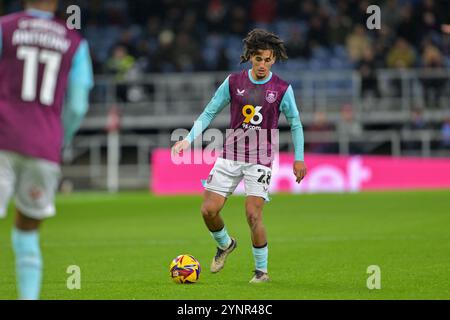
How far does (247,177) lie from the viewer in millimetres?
10180

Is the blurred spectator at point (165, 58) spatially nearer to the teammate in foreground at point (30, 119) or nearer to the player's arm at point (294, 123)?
the player's arm at point (294, 123)

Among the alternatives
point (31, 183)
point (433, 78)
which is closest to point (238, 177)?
point (31, 183)

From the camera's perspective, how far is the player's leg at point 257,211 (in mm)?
9953

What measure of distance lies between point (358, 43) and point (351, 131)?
295 centimetres

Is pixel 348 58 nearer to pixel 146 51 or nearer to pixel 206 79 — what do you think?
pixel 206 79

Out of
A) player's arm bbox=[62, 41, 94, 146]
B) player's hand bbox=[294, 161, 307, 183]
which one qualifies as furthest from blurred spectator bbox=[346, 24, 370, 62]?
player's arm bbox=[62, 41, 94, 146]

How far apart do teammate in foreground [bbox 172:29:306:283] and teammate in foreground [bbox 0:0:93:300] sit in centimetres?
304

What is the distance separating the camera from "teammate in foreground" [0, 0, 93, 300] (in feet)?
22.6

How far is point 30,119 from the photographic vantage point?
6926 millimetres

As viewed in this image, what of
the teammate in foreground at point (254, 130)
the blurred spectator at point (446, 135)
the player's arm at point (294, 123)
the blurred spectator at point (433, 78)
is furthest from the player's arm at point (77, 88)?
the blurred spectator at point (433, 78)

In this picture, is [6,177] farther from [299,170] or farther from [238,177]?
[238,177]

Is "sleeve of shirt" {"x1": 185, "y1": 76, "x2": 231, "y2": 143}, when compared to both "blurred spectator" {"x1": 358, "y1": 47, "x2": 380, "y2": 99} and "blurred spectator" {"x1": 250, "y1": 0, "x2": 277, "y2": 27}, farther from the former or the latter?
"blurred spectator" {"x1": 250, "y1": 0, "x2": 277, "y2": 27}

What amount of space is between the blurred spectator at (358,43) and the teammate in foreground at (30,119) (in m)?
22.1
